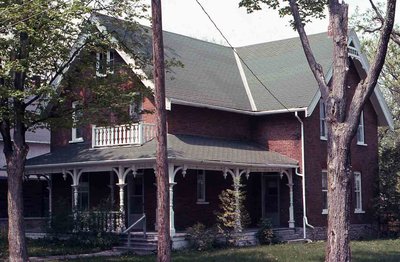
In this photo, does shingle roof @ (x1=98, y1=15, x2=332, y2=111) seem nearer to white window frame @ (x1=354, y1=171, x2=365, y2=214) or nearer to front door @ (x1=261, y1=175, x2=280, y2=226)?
front door @ (x1=261, y1=175, x2=280, y2=226)

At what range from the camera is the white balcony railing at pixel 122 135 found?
26047 mm

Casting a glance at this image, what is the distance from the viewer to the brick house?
26328mm

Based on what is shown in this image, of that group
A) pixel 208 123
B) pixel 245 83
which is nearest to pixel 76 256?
pixel 208 123

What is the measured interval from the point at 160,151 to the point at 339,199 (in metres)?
4.23

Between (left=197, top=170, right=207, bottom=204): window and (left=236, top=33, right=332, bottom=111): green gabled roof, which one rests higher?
(left=236, top=33, right=332, bottom=111): green gabled roof

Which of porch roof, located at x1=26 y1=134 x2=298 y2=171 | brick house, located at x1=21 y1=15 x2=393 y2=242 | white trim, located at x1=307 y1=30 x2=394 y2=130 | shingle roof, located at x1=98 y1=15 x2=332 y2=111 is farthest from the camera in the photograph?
white trim, located at x1=307 y1=30 x2=394 y2=130

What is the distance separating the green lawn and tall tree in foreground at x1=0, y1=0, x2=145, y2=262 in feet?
11.0

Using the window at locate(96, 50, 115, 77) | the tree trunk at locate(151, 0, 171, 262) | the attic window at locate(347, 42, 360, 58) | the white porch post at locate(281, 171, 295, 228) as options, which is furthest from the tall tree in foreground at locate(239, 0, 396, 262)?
the attic window at locate(347, 42, 360, 58)

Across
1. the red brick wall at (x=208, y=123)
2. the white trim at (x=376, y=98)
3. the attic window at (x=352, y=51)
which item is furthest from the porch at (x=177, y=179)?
the attic window at (x=352, y=51)

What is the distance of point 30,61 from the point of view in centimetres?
1897

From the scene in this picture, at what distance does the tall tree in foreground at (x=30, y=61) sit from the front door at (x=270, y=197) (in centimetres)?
1219

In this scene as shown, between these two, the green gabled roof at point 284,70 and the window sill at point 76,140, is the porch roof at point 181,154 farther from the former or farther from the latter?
the green gabled roof at point 284,70

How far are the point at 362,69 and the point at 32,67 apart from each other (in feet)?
62.2

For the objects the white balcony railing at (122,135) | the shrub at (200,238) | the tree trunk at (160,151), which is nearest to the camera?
the tree trunk at (160,151)
